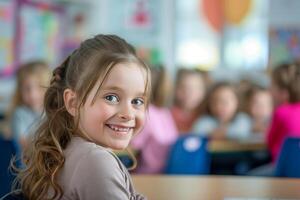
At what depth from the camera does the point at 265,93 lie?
16.7ft

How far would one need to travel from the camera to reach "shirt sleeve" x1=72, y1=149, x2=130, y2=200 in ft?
3.85

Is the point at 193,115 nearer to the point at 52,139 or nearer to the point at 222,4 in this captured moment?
the point at 222,4

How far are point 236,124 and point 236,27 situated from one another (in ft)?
5.16

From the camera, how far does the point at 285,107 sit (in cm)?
388

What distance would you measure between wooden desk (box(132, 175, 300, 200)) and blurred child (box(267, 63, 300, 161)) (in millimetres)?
1849

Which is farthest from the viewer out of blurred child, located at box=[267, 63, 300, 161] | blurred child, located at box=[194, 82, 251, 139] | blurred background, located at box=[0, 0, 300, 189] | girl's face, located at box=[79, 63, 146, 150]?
blurred background, located at box=[0, 0, 300, 189]

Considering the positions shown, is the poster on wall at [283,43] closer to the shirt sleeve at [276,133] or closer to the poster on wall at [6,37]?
the shirt sleeve at [276,133]

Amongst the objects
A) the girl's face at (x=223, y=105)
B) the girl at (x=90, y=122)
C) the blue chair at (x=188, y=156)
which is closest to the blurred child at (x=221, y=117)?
the girl's face at (x=223, y=105)

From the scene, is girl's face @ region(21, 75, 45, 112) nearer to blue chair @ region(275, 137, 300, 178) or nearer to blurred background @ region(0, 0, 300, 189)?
blurred background @ region(0, 0, 300, 189)

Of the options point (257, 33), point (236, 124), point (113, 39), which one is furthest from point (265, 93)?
point (113, 39)

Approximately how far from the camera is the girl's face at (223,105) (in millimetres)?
4625

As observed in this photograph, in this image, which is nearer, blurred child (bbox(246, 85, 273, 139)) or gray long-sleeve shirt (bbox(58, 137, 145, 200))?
gray long-sleeve shirt (bbox(58, 137, 145, 200))

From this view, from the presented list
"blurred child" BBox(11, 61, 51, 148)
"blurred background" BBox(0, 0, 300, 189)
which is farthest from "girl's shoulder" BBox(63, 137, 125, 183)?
"blurred background" BBox(0, 0, 300, 189)

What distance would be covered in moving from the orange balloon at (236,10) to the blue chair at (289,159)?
2887 millimetres
